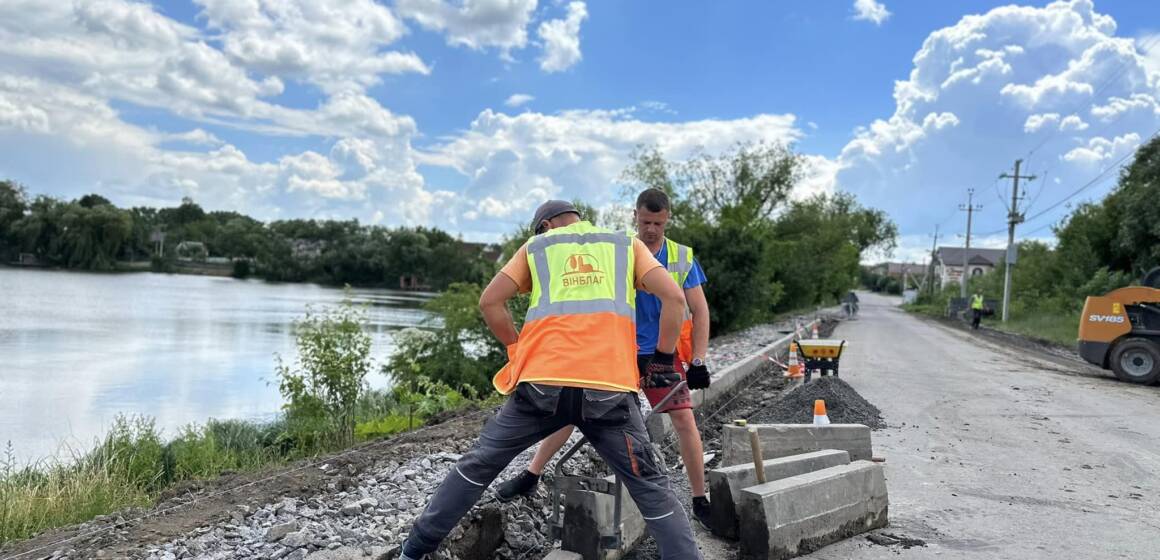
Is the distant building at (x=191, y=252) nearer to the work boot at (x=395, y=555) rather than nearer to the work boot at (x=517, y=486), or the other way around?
the work boot at (x=517, y=486)

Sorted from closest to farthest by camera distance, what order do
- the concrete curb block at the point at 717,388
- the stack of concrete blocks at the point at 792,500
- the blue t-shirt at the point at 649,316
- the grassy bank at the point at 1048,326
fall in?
the stack of concrete blocks at the point at 792,500, the blue t-shirt at the point at 649,316, the concrete curb block at the point at 717,388, the grassy bank at the point at 1048,326

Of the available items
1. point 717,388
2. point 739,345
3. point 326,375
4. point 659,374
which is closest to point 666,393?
point 659,374

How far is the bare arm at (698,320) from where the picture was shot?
458 centimetres

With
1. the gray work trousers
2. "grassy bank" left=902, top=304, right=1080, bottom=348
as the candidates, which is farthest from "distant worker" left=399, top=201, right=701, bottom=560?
"grassy bank" left=902, top=304, right=1080, bottom=348

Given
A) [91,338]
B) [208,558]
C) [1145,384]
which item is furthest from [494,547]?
[91,338]

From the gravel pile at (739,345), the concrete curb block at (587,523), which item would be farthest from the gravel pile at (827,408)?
the concrete curb block at (587,523)

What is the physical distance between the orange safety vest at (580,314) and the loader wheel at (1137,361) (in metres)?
15.8

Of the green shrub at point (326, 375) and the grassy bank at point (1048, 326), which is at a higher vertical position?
the grassy bank at point (1048, 326)

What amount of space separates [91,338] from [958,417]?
1004 inches

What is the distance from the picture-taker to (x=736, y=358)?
49.5 feet

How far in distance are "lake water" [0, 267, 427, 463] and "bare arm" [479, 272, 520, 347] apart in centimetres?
1031

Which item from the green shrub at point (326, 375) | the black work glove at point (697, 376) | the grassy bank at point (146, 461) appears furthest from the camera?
the green shrub at point (326, 375)

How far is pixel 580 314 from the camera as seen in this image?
352cm

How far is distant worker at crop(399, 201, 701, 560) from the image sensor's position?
11.4 feet
